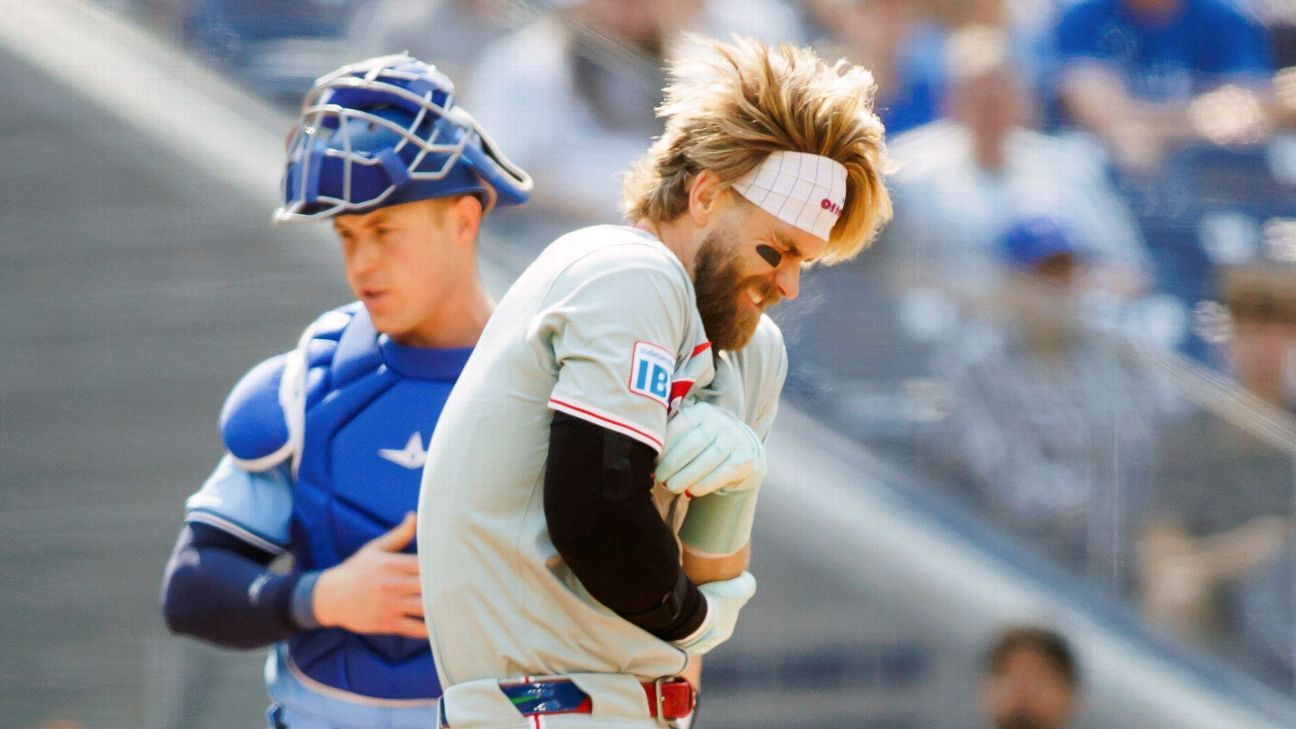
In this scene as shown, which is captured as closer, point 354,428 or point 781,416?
point 354,428

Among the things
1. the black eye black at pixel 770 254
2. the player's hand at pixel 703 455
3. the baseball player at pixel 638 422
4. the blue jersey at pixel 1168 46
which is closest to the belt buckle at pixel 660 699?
the baseball player at pixel 638 422

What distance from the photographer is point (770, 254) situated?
2520mm

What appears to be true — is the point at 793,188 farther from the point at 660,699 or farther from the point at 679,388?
the point at 660,699

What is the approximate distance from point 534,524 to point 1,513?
9.96ft

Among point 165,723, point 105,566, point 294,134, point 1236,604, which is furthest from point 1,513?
point 1236,604

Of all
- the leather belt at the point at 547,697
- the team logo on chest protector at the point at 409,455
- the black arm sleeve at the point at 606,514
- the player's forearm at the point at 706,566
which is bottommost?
the team logo on chest protector at the point at 409,455

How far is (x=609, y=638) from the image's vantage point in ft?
7.72

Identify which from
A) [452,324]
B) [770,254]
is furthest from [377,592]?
[770,254]

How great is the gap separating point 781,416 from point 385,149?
1.98m

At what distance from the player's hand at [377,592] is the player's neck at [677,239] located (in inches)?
27.3

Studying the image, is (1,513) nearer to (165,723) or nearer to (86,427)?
(86,427)

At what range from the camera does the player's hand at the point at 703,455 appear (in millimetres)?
2311

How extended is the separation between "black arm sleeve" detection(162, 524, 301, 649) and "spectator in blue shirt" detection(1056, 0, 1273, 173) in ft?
11.6

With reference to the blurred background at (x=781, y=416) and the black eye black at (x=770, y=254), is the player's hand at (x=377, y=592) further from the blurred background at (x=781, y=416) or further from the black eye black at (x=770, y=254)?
the blurred background at (x=781, y=416)
